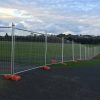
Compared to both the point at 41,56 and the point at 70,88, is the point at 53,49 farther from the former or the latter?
the point at 70,88

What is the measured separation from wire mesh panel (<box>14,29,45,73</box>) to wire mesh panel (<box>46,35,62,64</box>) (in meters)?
1.98

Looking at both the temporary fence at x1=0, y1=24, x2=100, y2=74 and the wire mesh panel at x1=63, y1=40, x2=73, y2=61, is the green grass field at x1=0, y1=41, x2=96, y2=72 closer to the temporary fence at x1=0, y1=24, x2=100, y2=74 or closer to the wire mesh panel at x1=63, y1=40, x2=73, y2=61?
the temporary fence at x1=0, y1=24, x2=100, y2=74

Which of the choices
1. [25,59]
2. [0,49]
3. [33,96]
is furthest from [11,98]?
[25,59]

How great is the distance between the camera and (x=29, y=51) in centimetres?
1992

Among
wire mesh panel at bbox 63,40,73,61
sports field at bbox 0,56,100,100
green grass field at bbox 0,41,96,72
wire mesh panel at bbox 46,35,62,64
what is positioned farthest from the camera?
wire mesh panel at bbox 63,40,73,61

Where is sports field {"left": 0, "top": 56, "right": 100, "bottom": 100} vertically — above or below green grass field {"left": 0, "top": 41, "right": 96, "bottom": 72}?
below

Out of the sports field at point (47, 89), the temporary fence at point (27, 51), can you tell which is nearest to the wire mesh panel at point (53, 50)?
the temporary fence at point (27, 51)

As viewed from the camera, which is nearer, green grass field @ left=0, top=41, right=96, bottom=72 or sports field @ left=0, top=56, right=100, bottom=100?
sports field @ left=0, top=56, right=100, bottom=100

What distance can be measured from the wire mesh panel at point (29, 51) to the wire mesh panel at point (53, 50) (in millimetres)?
1978

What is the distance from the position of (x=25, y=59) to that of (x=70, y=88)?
502cm

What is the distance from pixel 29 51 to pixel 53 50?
27.1ft

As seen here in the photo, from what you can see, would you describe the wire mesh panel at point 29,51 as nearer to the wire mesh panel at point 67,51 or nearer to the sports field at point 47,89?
the sports field at point 47,89

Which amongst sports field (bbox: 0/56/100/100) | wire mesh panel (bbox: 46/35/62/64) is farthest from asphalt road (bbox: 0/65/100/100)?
wire mesh panel (bbox: 46/35/62/64)

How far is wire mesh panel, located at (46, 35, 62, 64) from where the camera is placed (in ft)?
86.1
